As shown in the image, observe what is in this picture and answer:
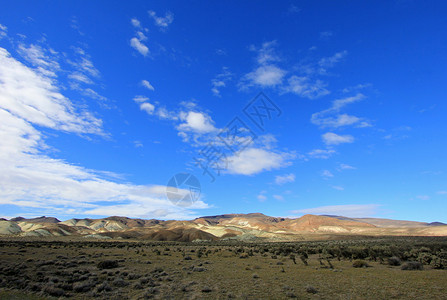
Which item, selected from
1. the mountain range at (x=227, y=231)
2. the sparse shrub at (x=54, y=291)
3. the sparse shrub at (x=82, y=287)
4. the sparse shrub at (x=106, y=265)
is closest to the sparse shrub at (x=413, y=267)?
the sparse shrub at (x=82, y=287)

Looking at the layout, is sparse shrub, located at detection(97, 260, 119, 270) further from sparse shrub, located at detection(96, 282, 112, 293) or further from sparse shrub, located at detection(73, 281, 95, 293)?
sparse shrub, located at detection(96, 282, 112, 293)

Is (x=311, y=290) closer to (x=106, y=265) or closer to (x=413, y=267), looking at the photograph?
(x=413, y=267)

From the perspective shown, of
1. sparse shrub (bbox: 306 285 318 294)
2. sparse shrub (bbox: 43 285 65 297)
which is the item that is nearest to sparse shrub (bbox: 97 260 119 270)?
sparse shrub (bbox: 43 285 65 297)

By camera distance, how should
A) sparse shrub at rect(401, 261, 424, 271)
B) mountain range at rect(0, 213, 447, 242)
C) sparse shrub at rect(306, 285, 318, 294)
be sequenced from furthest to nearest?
mountain range at rect(0, 213, 447, 242) → sparse shrub at rect(401, 261, 424, 271) → sparse shrub at rect(306, 285, 318, 294)

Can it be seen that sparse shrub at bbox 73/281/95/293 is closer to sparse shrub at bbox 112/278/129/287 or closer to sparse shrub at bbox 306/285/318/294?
sparse shrub at bbox 112/278/129/287

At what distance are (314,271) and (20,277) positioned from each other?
21181mm

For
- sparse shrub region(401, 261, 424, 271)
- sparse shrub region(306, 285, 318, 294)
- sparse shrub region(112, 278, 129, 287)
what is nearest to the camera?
sparse shrub region(306, 285, 318, 294)

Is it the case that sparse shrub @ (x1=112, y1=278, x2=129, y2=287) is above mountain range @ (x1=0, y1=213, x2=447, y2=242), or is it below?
below

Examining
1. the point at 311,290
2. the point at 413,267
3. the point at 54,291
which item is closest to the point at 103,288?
the point at 54,291

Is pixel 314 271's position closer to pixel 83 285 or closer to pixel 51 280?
pixel 83 285

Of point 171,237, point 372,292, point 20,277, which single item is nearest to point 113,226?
point 171,237

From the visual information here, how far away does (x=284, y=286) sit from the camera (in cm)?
1474

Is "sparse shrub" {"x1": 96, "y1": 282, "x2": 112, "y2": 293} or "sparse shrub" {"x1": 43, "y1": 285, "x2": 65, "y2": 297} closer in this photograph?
"sparse shrub" {"x1": 43, "y1": 285, "x2": 65, "y2": 297}

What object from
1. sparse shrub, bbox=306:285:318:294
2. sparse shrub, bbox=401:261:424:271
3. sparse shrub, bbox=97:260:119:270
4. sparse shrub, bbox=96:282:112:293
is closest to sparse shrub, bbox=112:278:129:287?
sparse shrub, bbox=96:282:112:293
